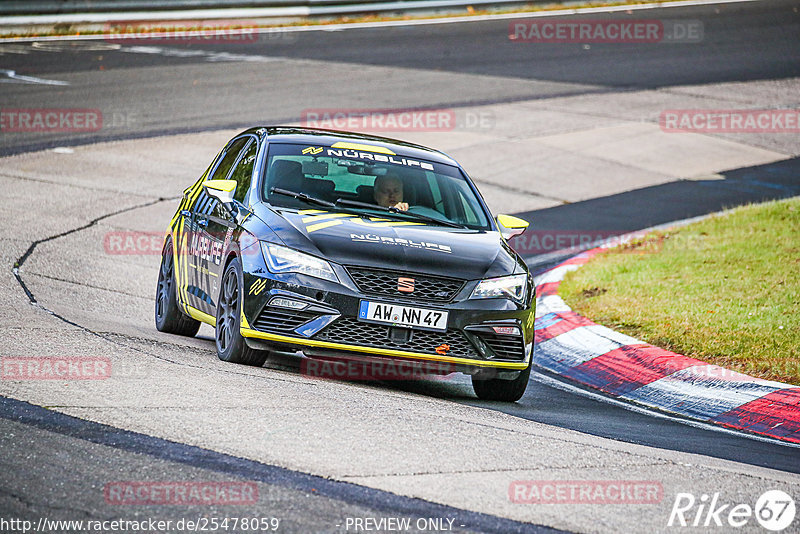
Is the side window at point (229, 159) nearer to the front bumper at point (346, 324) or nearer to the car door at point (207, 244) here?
the car door at point (207, 244)

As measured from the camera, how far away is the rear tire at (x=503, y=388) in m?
7.98

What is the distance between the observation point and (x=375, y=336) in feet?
24.2

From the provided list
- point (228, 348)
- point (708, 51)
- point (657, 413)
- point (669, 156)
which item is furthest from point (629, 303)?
point (708, 51)

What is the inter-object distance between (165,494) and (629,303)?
6628mm

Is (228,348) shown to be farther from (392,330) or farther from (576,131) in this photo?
(576,131)

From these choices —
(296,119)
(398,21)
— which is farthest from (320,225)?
(398,21)

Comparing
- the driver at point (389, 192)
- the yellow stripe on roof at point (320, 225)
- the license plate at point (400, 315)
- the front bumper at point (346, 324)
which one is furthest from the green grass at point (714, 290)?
the yellow stripe on roof at point (320, 225)

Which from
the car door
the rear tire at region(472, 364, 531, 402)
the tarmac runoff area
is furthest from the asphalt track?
the car door

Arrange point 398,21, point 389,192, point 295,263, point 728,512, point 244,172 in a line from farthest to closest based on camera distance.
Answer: point 398,21 → point 244,172 → point 389,192 → point 295,263 → point 728,512

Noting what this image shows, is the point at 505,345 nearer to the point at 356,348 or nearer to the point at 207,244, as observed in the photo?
the point at 356,348

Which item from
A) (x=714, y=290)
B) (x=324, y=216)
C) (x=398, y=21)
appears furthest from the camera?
(x=398, y=21)

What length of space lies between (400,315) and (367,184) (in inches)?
63.4

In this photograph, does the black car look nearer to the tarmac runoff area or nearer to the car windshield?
the car windshield

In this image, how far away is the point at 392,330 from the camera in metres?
7.39
